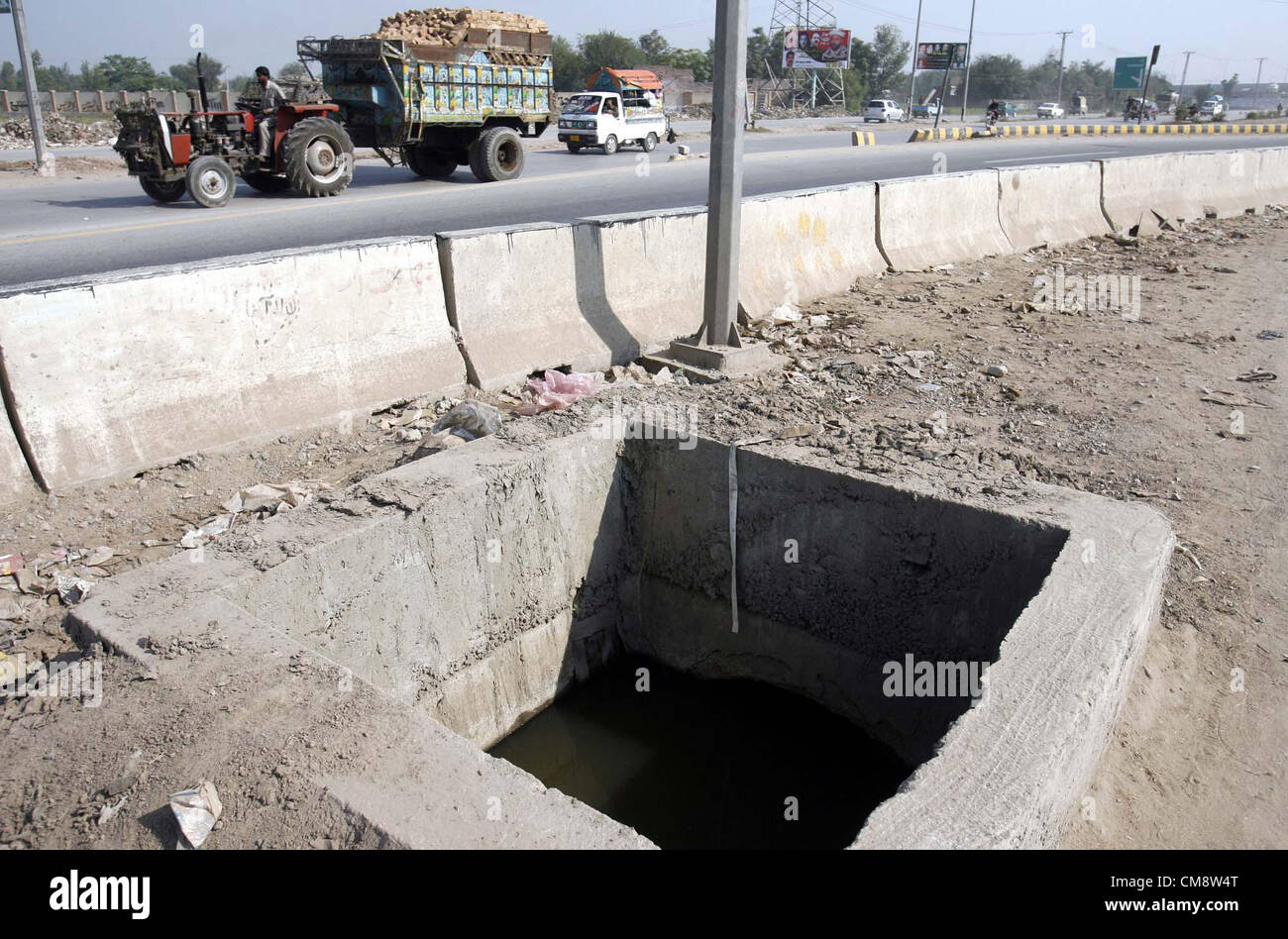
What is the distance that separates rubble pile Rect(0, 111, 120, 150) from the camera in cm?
2661

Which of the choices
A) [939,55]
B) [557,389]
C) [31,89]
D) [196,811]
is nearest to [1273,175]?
[557,389]

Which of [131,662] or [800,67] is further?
[800,67]

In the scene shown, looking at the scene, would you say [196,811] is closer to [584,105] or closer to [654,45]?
[584,105]

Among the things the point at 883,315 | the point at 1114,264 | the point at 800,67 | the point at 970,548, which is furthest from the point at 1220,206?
the point at 800,67

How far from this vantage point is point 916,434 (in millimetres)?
5785

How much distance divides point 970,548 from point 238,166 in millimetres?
12670

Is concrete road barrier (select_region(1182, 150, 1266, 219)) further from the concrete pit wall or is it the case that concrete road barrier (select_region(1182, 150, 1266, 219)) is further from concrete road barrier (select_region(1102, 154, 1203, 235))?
the concrete pit wall

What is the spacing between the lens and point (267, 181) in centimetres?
1448

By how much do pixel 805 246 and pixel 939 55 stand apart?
42.3 m

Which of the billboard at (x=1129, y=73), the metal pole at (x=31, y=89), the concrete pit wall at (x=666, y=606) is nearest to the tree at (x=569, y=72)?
the billboard at (x=1129, y=73)

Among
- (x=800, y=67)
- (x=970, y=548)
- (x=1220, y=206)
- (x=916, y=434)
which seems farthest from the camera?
(x=800, y=67)

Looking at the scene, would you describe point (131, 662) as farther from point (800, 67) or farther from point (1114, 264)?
point (800, 67)

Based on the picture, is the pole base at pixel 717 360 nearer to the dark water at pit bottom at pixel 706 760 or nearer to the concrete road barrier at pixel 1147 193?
the dark water at pit bottom at pixel 706 760

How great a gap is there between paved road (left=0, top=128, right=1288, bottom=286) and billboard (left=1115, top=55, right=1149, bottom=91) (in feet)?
134
